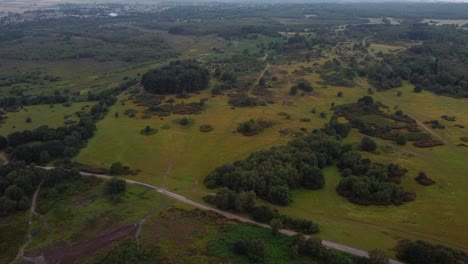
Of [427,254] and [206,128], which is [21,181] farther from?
[427,254]

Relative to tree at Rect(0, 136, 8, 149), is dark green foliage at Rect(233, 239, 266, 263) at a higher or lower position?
lower

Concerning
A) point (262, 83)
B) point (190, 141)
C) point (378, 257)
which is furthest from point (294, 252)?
point (262, 83)

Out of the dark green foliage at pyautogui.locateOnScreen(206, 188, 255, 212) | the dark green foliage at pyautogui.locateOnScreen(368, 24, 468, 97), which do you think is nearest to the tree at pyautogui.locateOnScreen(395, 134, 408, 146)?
the dark green foliage at pyautogui.locateOnScreen(206, 188, 255, 212)

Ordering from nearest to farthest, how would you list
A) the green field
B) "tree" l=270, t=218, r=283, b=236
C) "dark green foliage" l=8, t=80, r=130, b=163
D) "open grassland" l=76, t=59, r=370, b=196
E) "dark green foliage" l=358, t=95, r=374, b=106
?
"tree" l=270, t=218, r=283, b=236 → the green field → "open grassland" l=76, t=59, r=370, b=196 → "dark green foliage" l=8, t=80, r=130, b=163 → "dark green foliage" l=358, t=95, r=374, b=106

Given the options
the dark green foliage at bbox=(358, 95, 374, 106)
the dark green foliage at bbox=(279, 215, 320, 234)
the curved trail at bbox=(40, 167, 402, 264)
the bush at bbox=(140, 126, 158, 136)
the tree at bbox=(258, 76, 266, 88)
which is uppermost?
the tree at bbox=(258, 76, 266, 88)

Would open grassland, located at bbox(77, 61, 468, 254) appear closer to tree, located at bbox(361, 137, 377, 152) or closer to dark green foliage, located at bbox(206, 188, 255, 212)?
tree, located at bbox(361, 137, 377, 152)

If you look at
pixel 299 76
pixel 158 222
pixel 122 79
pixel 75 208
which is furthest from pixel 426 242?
pixel 122 79

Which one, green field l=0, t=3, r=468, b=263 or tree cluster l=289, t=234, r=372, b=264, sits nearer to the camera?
tree cluster l=289, t=234, r=372, b=264
